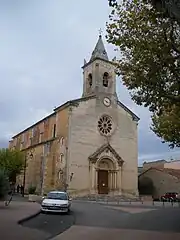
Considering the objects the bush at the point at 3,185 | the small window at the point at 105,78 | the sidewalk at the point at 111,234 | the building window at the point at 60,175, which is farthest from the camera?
the small window at the point at 105,78

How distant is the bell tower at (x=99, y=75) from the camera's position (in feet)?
166

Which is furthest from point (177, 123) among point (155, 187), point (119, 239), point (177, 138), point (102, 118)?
point (155, 187)

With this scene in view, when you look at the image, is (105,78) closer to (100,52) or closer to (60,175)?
(100,52)

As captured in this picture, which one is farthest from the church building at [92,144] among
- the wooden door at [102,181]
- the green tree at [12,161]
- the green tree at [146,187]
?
the green tree at [146,187]

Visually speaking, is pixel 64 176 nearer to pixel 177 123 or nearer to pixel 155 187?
pixel 155 187

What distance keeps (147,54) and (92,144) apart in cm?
3414

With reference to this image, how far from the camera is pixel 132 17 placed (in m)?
13.4

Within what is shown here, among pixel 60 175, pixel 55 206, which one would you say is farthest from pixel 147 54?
pixel 60 175

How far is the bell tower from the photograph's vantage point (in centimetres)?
5069

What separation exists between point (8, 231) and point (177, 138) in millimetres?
12377

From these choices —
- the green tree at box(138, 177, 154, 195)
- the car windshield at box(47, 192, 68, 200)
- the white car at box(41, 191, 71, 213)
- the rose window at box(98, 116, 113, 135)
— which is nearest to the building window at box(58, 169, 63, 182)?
the rose window at box(98, 116, 113, 135)

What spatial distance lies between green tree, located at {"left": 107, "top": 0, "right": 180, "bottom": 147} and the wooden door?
32.9m

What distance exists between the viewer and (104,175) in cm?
4747

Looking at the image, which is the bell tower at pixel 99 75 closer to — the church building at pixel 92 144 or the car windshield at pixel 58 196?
the church building at pixel 92 144
